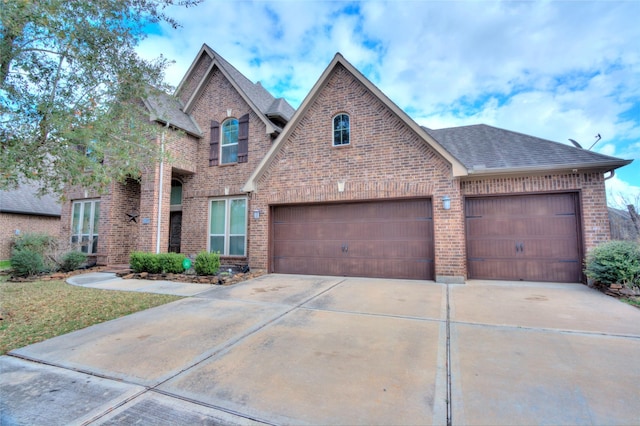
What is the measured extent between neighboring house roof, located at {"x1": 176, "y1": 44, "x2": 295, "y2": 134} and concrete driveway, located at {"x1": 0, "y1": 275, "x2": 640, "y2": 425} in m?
8.63

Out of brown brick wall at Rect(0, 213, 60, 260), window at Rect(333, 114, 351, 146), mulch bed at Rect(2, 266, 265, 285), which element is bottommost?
mulch bed at Rect(2, 266, 265, 285)

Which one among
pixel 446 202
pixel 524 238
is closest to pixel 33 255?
pixel 446 202

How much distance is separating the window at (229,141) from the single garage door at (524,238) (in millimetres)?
8907

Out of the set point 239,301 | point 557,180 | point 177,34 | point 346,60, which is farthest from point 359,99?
point 239,301

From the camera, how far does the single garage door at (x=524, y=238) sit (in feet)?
25.4

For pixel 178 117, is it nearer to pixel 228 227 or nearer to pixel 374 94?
pixel 228 227

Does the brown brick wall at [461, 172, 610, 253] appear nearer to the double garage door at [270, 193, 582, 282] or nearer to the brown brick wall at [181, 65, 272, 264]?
the double garage door at [270, 193, 582, 282]

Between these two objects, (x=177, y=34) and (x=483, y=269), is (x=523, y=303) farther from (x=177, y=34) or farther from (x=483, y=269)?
(x=177, y=34)

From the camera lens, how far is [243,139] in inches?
465

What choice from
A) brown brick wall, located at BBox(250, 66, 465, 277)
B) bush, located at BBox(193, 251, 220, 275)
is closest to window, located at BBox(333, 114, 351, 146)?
brown brick wall, located at BBox(250, 66, 465, 277)

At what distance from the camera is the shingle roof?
12484 mm

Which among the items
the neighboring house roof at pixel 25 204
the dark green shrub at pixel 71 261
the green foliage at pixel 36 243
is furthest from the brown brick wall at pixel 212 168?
the neighboring house roof at pixel 25 204

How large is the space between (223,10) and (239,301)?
280 inches

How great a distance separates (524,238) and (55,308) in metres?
11.3
